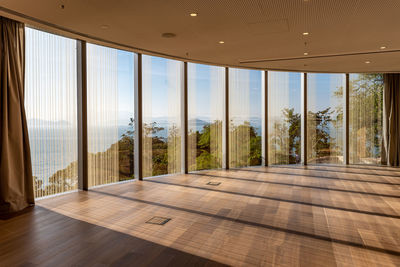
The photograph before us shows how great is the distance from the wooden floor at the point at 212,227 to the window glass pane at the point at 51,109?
1.55 feet

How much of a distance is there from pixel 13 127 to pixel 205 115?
4765 mm

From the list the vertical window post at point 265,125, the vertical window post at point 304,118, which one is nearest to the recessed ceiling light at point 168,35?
the vertical window post at point 265,125

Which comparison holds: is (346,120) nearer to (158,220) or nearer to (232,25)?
(232,25)

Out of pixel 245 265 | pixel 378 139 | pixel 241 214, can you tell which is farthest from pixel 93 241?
pixel 378 139

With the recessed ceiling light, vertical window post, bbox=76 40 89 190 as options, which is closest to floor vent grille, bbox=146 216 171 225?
vertical window post, bbox=76 40 89 190

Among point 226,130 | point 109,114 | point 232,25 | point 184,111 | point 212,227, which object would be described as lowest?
point 212,227

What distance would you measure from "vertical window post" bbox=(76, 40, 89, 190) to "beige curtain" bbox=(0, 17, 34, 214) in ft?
3.71

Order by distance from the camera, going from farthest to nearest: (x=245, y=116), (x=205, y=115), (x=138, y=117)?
(x=245, y=116)
(x=205, y=115)
(x=138, y=117)

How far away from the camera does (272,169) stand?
830 cm

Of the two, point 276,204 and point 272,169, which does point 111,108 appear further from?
point 272,169

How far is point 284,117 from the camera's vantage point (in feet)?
29.7

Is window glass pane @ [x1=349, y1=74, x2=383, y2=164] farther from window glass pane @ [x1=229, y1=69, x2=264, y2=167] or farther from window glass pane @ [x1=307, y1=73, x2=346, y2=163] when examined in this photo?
window glass pane @ [x1=229, y1=69, x2=264, y2=167]

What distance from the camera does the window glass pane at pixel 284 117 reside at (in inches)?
352

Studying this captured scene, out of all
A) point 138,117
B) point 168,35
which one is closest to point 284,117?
point 138,117
